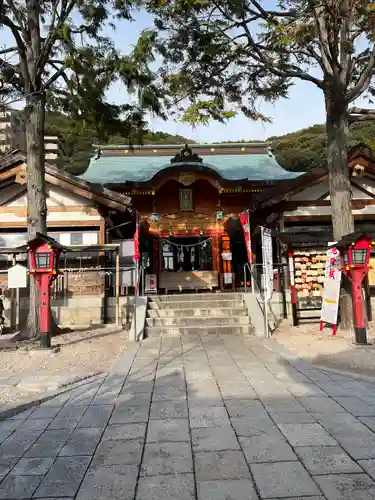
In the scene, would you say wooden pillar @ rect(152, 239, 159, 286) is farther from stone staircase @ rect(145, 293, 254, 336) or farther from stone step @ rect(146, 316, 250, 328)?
stone step @ rect(146, 316, 250, 328)

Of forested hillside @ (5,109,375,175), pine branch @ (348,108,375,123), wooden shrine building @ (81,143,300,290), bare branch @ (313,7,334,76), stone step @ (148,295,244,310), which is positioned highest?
forested hillside @ (5,109,375,175)

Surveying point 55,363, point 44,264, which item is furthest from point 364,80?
point 55,363

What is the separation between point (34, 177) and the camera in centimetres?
935

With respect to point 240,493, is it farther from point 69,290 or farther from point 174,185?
point 174,185

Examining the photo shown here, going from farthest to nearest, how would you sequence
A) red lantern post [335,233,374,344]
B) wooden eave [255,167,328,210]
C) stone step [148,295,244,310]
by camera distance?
wooden eave [255,167,328,210] → stone step [148,295,244,310] → red lantern post [335,233,374,344]

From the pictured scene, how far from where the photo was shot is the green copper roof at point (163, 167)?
16.3 metres

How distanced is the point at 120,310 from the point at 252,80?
27.1 ft

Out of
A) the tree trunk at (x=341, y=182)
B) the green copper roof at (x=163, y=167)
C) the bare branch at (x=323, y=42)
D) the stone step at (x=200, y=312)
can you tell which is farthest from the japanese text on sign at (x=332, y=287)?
the green copper roof at (x=163, y=167)

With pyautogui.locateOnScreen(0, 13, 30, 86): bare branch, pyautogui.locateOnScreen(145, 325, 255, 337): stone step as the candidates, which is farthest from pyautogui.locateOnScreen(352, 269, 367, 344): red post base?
pyautogui.locateOnScreen(0, 13, 30, 86): bare branch

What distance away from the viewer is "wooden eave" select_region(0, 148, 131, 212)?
12.3 m

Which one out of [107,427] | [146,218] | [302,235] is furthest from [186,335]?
[146,218]

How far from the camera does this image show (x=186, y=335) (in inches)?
376

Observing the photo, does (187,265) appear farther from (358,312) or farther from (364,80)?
(364,80)

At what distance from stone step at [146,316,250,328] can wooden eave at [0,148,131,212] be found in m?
4.30
